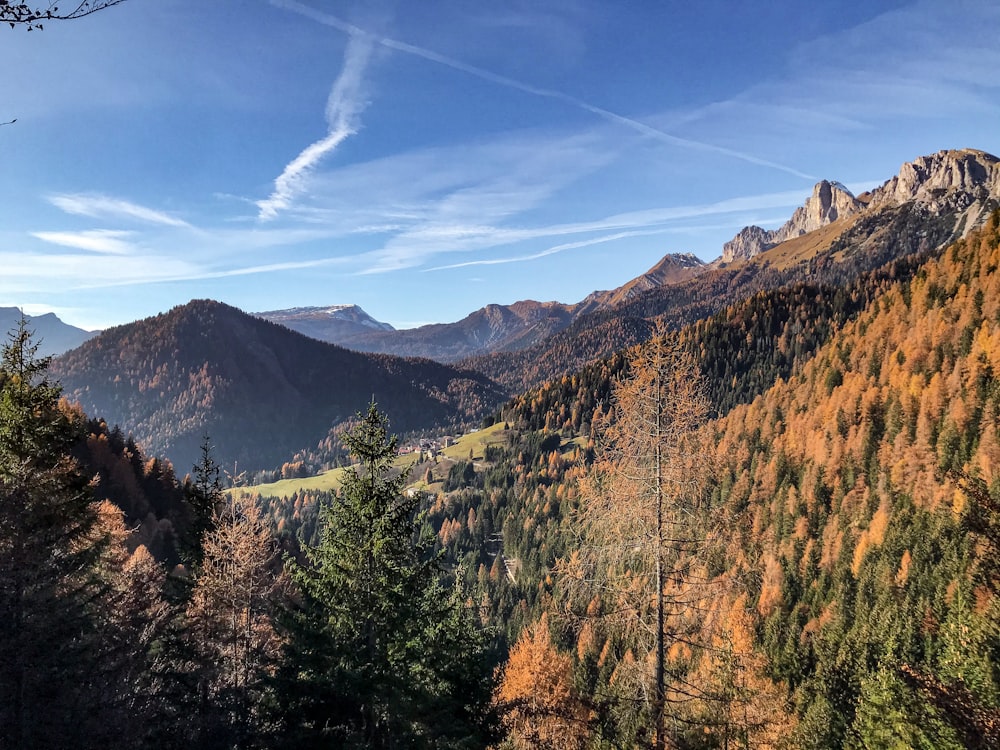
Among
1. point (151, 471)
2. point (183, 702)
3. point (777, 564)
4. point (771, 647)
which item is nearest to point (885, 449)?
point (777, 564)

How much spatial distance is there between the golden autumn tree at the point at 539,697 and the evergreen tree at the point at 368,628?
1192 cm

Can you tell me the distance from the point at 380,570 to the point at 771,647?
9314 cm

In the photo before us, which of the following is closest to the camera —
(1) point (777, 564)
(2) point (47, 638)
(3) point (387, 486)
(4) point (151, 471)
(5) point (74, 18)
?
(5) point (74, 18)

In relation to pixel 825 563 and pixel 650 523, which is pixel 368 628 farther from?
pixel 825 563

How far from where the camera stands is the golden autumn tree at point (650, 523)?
14961 millimetres

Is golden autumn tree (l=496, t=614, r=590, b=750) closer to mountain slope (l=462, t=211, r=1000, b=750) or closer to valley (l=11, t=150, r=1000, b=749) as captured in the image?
valley (l=11, t=150, r=1000, b=749)

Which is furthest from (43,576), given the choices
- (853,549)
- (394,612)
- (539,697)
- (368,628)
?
(853,549)

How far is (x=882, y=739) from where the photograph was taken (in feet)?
111

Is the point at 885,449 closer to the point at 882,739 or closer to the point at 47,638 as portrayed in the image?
the point at 882,739

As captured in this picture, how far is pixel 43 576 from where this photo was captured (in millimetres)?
16578

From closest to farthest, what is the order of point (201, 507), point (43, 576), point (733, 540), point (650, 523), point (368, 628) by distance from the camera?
point (733, 540), point (650, 523), point (43, 576), point (368, 628), point (201, 507)

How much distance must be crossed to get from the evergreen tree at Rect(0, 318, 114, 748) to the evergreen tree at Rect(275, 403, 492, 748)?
19.9ft

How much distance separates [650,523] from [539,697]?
37159 mm

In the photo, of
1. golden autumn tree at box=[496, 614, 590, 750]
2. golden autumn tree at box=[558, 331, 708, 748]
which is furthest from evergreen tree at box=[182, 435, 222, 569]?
golden autumn tree at box=[558, 331, 708, 748]
